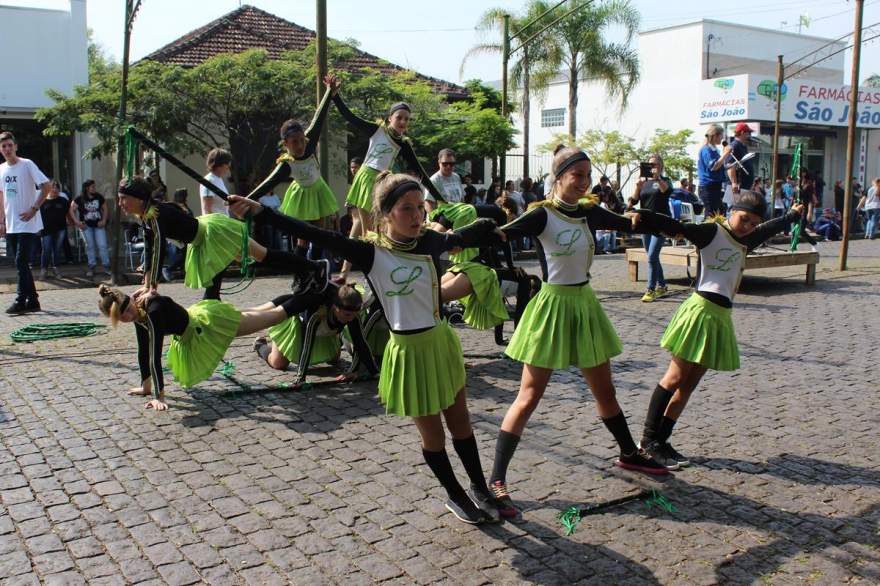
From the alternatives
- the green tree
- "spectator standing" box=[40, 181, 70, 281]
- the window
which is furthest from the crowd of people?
the window

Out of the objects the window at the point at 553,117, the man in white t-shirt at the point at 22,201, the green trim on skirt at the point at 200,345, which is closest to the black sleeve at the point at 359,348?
the green trim on skirt at the point at 200,345

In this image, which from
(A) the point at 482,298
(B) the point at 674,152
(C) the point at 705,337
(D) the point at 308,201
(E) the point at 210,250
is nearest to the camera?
(C) the point at 705,337

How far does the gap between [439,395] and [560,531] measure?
1013 mm

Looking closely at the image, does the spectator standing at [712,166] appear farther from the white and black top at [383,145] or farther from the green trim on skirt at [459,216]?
the white and black top at [383,145]

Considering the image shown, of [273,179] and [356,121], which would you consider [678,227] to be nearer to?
[273,179]

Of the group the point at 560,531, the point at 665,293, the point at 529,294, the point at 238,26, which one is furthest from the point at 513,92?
the point at 560,531

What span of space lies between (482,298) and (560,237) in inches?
116

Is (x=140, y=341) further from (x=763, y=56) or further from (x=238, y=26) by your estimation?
(x=763, y=56)

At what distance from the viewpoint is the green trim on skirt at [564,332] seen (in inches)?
192

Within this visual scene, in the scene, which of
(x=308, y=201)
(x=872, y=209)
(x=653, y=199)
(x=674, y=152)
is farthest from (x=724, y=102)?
(x=308, y=201)

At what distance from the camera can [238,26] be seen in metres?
25.7

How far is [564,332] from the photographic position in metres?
4.92

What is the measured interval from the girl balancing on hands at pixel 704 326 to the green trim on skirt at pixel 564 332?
60cm

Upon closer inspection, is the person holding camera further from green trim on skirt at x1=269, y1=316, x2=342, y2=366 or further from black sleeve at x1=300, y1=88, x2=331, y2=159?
green trim on skirt at x1=269, y1=316, x2=342, y2=366
